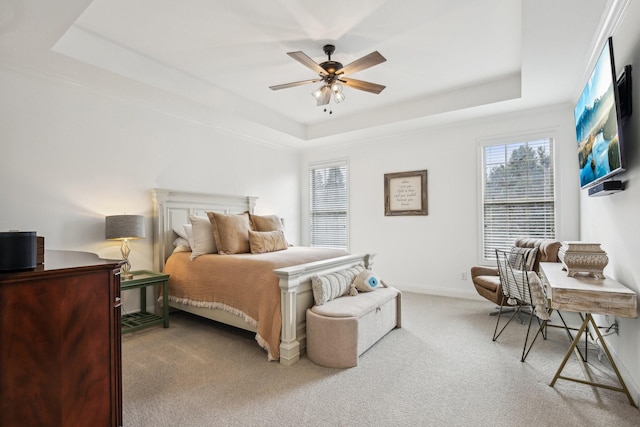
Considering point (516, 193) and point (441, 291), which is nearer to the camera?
point (516, 193)

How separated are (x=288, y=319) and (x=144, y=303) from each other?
7.01 ft

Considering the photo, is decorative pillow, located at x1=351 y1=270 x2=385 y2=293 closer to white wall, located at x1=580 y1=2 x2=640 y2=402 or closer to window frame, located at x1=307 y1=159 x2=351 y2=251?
white wall, located at x1=580 y1=2 x2=640 y2=402

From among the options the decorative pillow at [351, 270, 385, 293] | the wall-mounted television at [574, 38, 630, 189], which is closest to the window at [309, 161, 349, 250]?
the decorative pillow at [351, 270, 385, 293]

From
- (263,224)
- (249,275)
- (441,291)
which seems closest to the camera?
(249,275)

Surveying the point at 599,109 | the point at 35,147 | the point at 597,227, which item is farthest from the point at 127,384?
the point at 597,227

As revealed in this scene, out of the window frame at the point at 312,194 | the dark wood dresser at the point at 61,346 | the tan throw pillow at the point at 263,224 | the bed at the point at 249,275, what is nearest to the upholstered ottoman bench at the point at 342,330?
the bed at the point at 249,275

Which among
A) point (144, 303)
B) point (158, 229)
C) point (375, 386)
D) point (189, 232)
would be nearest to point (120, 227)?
point (158, 229)

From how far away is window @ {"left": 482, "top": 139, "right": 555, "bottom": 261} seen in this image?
13.9 feet

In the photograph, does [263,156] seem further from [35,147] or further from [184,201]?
[35,147]

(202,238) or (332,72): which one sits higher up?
(332,72)

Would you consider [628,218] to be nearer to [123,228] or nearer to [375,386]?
[375,386]

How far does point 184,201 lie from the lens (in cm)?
427

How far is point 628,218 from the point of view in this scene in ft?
7.02

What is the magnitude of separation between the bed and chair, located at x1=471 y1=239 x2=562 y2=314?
1.34 meters
